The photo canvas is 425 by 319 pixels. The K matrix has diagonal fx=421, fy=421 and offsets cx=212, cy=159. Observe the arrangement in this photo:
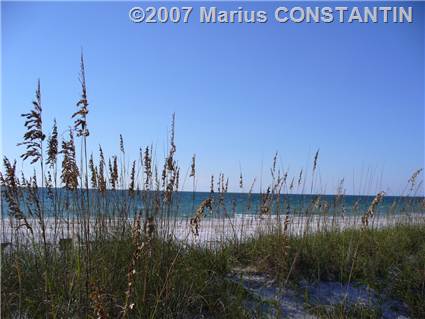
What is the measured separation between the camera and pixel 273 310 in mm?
3250

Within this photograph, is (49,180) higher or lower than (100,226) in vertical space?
higher

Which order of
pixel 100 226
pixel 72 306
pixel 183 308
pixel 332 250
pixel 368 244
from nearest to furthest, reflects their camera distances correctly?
pixel 72 306
pixel 183 308
pixel 100 226
pixel 332 250
pixel 368 244

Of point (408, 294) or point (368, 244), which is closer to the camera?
point (408, 294)

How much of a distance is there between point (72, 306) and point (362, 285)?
8.80ft

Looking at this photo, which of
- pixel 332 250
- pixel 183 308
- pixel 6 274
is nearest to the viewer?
pixel 183 308

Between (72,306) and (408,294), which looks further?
(408,294)

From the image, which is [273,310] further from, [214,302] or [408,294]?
[408,294]

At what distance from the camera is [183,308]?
2965mm

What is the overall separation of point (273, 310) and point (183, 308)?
0.74 metres

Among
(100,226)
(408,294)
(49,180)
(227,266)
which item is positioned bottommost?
(408,294)

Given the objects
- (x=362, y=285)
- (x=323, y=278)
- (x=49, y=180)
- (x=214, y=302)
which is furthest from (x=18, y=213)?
(x=362, y=285)

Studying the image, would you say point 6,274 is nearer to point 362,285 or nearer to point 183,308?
point 183,308

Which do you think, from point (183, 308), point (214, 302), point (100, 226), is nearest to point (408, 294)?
point (214, 302)

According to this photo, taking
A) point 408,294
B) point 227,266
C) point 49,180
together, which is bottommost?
point 408,294
